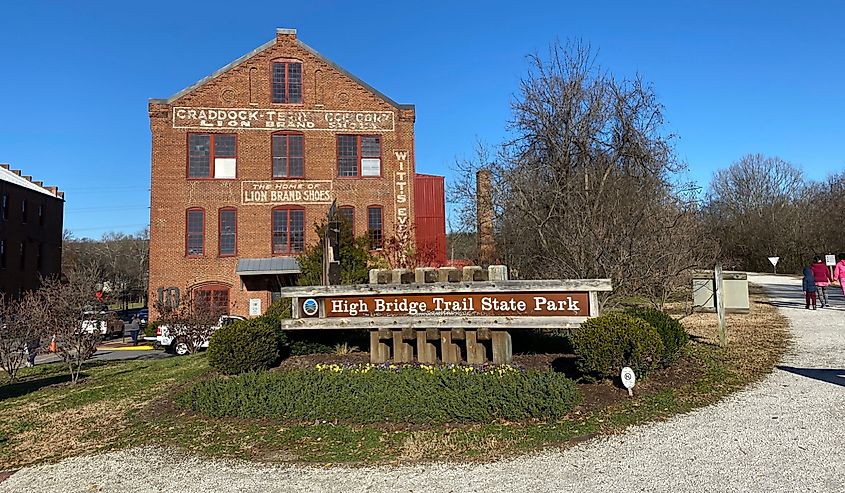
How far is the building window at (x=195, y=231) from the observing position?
1073 inches

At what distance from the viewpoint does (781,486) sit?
4793 millimetres

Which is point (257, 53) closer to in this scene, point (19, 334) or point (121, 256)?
point (19, 334)

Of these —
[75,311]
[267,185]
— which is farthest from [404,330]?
[267,185]

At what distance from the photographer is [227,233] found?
27.5m

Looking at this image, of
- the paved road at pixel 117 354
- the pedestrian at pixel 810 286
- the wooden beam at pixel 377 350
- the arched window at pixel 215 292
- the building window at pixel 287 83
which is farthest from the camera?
the building window at pixel 287 83

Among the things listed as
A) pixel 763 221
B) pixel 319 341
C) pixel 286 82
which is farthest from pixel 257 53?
pixel 763 221

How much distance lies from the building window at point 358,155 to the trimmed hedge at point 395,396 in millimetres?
20605

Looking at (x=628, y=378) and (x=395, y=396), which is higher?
(x=628, y=378)

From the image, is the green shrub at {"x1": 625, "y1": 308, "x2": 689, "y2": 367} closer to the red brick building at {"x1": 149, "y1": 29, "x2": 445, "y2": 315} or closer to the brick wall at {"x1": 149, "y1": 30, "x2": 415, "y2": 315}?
the red brick building at {"x1": 149, "y1": 29, "x2": 445, "y2": 315}

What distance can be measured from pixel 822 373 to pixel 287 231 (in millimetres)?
22635

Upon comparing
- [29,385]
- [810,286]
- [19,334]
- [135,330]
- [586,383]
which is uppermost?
[810,286]

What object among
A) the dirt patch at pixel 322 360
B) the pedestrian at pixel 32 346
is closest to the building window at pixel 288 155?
the pedestrian at pixel 32 346

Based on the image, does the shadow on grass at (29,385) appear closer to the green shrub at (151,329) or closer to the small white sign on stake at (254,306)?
the green shrub at (151,329)

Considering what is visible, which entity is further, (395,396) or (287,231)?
(287,231)
